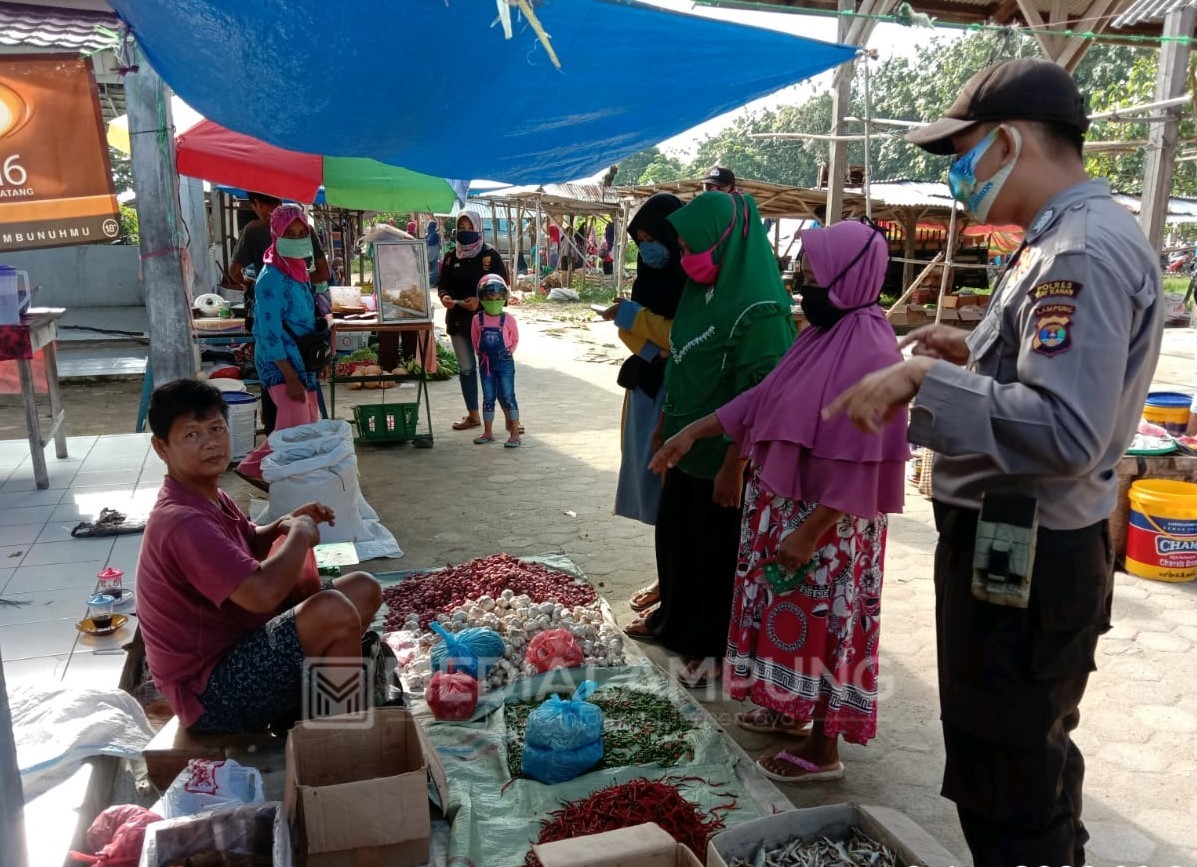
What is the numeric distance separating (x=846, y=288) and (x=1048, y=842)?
1.64 metres

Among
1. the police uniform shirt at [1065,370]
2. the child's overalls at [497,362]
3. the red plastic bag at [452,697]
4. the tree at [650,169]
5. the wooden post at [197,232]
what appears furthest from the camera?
the tree at [650,169]

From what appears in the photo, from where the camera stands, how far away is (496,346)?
761 cm

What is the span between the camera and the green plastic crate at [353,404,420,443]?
7.68 m

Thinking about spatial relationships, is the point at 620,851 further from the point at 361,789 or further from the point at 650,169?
the point at 650,169

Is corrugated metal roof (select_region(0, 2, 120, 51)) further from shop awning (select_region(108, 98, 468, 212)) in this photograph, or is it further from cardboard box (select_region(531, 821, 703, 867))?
cardboard box (select_region(531, 821, 703, 867))

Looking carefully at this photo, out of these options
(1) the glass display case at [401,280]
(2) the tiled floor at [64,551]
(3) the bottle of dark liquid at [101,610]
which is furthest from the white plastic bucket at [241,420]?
(3) the bottle of dark liquid at [101,610]

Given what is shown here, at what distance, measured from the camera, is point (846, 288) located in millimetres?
2773

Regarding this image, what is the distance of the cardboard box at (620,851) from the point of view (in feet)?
6.61

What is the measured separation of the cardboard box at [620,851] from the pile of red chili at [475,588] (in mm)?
2116

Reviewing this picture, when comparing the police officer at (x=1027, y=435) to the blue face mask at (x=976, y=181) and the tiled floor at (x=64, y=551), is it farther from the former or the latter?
the tiled floor at (x=64, y=551)

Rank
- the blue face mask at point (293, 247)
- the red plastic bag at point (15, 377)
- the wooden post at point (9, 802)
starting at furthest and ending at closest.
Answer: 1. the red plastic bag at point (15, 377)
2. the blue face mask at point (293, 247)
3. the wooden post at point (9, 802)

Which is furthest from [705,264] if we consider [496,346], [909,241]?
[909,241]

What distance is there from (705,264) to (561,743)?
1.89m

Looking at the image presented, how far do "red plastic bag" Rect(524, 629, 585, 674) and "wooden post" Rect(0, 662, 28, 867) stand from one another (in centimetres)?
235
